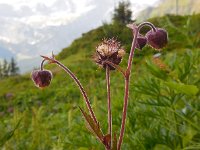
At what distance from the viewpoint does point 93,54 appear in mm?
2123

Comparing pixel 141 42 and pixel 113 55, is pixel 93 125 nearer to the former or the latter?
pixel 113 55

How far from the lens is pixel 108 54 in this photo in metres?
1.96

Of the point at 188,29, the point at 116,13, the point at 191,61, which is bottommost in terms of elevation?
the point at 191,61

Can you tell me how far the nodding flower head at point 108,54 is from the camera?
6.40 feet

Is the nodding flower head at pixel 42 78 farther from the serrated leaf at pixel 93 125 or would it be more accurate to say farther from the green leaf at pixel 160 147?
the green leaf at pixel 160 147

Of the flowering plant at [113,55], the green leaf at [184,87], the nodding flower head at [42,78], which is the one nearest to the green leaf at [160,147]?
the flowering plant at [113,55]

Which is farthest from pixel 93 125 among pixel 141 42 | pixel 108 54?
pixel 141 42

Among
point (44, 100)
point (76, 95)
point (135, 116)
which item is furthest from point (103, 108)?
point (44, 100)

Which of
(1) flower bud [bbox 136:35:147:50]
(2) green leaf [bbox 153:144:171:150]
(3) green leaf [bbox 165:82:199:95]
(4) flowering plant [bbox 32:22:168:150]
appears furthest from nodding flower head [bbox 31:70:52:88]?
(2) green leaf [bbox 153:144:171:150]

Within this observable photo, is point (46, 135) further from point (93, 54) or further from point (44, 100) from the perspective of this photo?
point (44, 100)

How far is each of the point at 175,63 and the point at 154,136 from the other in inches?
20.6

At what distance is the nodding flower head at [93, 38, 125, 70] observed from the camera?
1.95 meters

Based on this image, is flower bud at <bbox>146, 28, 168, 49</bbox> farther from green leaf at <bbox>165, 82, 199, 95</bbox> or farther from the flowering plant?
green leaf at <bbox>165, 82, 199, 95</bbox>

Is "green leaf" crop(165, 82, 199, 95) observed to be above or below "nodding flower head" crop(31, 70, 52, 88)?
below
